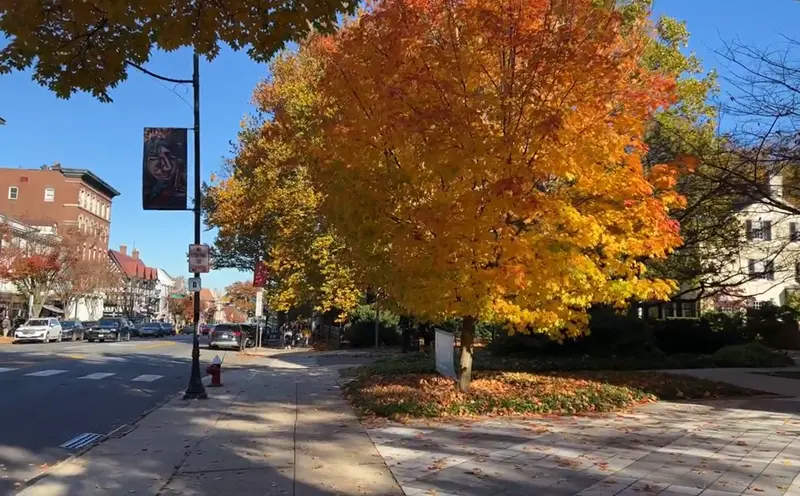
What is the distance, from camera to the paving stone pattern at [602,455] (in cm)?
594

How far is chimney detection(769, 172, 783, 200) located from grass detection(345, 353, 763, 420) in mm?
4201

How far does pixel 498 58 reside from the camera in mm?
9906

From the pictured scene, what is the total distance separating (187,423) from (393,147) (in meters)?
5.36

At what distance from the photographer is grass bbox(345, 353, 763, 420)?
33.6ft

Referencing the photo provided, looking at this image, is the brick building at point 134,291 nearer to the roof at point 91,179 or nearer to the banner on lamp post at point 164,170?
the roof at point 91,179

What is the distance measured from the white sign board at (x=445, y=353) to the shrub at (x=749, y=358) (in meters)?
10.1

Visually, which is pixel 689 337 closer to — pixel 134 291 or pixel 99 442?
pixel 99 442

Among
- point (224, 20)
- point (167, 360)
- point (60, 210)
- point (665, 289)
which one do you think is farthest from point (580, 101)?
point (60, 210)

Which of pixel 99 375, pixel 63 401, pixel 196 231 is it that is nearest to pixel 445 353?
pixel 196 231

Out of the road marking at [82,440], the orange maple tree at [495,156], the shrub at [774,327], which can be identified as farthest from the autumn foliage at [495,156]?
the shrub at [774,327]

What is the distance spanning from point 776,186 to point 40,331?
129 feet

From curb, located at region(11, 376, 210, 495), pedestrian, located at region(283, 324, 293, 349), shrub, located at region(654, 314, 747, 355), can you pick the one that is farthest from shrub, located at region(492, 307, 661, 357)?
pedestrian, located at region(283, 324, 293, 349)

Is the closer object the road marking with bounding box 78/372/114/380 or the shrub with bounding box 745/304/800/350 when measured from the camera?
the road marking with bounding box 78/372/114/380

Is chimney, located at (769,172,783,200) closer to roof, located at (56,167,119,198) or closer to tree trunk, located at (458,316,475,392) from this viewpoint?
tree trunk, located at (458,316,475,392)
